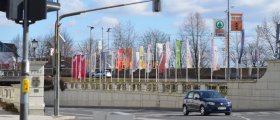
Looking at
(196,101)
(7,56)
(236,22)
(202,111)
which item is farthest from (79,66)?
(7,56)

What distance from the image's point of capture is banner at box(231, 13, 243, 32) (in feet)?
171

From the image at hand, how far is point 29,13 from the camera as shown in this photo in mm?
9016

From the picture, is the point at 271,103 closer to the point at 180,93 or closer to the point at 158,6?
the point at 180,93

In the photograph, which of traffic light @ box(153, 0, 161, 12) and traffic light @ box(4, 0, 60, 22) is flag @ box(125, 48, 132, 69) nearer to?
traffic light @ box(153, 0, 161, 12)

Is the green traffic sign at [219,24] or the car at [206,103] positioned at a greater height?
the green traffic sign at [219,24]

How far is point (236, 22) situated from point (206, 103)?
23983 mm

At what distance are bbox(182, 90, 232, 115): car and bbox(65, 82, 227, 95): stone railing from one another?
10326mm

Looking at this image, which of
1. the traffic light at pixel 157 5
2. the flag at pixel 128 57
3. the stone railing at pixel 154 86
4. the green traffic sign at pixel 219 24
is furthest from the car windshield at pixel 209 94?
the flag at pixel 128 57

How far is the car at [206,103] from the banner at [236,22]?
2238 cm

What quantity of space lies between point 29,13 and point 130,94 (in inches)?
1695

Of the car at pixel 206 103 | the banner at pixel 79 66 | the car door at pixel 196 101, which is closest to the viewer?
the car at pixel 206 103

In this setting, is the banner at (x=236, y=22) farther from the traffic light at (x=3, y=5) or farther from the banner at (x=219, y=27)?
the traffic light at (x=3, y=5)

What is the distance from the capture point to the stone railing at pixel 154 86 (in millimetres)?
41625

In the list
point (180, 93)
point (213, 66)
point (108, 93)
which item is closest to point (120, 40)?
point (108, 93)
